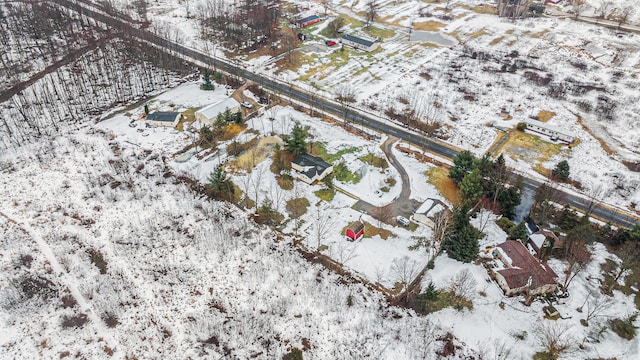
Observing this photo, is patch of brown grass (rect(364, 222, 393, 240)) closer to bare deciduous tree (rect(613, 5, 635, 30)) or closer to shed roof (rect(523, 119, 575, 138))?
shed roof (rect(523, 119, 575, 138))

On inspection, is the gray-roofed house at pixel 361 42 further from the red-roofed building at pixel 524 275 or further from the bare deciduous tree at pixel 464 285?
the bare deciduous tree at pixel 464 285

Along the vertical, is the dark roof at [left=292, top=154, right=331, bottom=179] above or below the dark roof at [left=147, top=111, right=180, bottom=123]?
below

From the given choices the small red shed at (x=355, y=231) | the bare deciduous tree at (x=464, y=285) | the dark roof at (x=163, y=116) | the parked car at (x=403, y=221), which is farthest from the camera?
the dark roof at (x=163, y=116)

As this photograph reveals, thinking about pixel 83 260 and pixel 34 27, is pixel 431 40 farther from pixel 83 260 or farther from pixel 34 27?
pixel 34 27

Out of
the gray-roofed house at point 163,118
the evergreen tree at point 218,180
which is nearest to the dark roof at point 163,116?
the gray-roofed house at point 163,118

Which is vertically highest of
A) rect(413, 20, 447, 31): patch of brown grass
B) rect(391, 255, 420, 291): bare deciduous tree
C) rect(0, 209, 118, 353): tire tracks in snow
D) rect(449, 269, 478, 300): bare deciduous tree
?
rect(413, 20, 447, 31): patch of brown grass

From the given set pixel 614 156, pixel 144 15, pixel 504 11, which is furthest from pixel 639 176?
pixel 144 15

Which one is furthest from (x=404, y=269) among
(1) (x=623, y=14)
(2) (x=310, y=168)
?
(1) (x=623, y=14)

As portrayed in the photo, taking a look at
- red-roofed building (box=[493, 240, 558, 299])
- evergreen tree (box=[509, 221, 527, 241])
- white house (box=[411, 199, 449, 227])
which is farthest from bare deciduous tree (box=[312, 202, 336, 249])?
evergreen tree (box=[509, 221, 527, 241])
